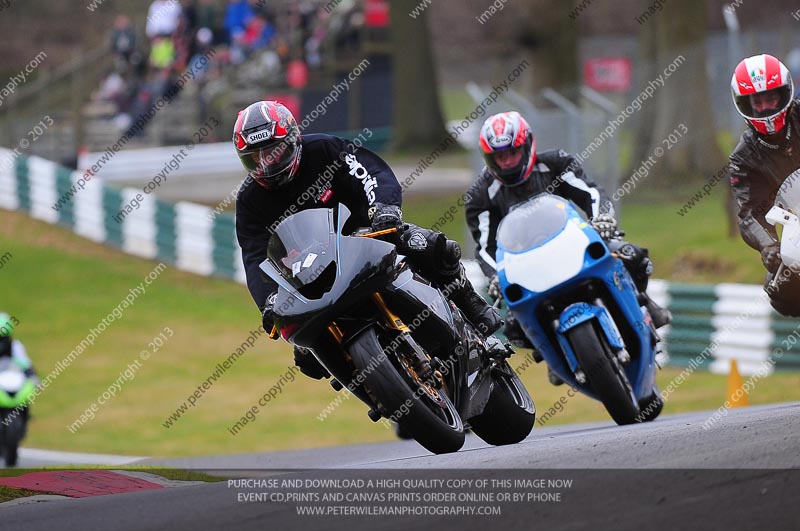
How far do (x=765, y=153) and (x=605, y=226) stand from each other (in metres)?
1.17

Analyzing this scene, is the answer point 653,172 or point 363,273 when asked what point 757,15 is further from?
point 363,273

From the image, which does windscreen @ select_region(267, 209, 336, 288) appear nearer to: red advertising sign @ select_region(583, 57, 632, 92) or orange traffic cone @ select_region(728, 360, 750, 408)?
orange traffic cone @ select_region(728, 360, 750, 408)

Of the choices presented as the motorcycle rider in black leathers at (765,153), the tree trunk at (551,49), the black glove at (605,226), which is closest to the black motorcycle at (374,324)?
the black glove at (605,226)

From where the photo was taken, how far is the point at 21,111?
2838 cm

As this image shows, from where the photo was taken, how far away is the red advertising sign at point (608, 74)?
100 ft

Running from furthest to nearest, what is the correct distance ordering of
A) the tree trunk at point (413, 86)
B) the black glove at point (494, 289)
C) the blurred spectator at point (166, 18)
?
the blurred spectator at point (166, 18), the tree trunk at point (413, 86), the black glove at point (494, 289)

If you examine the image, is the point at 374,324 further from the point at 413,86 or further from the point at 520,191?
the point at 413,86

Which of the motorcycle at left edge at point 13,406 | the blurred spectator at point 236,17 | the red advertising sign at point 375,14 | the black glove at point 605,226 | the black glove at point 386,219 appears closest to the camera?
the black glove at point 386,219

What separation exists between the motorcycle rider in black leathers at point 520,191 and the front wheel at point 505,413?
1.14 metres

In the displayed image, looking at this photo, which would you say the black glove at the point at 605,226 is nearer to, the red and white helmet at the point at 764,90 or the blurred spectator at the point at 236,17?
the red and white helmet at the point at 764,90

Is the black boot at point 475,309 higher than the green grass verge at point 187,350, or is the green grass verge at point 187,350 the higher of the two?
the black boot at point 475,309

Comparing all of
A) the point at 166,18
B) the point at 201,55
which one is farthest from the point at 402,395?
the point at 201,55

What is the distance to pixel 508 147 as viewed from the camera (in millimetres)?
9297

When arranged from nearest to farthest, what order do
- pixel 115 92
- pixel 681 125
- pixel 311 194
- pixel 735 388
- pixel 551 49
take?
pixel 311 194
pixel 735 388
pixel 681 125
pixel 551 49
pixel 115 92
